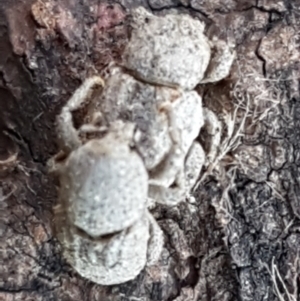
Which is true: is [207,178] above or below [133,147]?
below

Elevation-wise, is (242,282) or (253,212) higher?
(253,212)

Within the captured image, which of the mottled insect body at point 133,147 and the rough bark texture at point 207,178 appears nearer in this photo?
the mottled insect body at point 133,147

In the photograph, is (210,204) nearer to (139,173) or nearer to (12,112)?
(139,173)

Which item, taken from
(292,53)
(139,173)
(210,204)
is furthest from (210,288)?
(292,53)

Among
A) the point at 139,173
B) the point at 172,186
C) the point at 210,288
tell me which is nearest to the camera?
the point at 139,173

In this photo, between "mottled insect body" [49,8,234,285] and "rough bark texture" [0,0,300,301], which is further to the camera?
"rough bark texture" [0,0,300,301]

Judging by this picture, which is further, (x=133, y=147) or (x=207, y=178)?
(x=207, y=178)

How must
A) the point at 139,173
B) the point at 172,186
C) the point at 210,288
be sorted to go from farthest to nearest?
the point at 210,288 → the point at 172,186 → the point at 139,173

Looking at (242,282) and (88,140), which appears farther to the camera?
(242,282)
